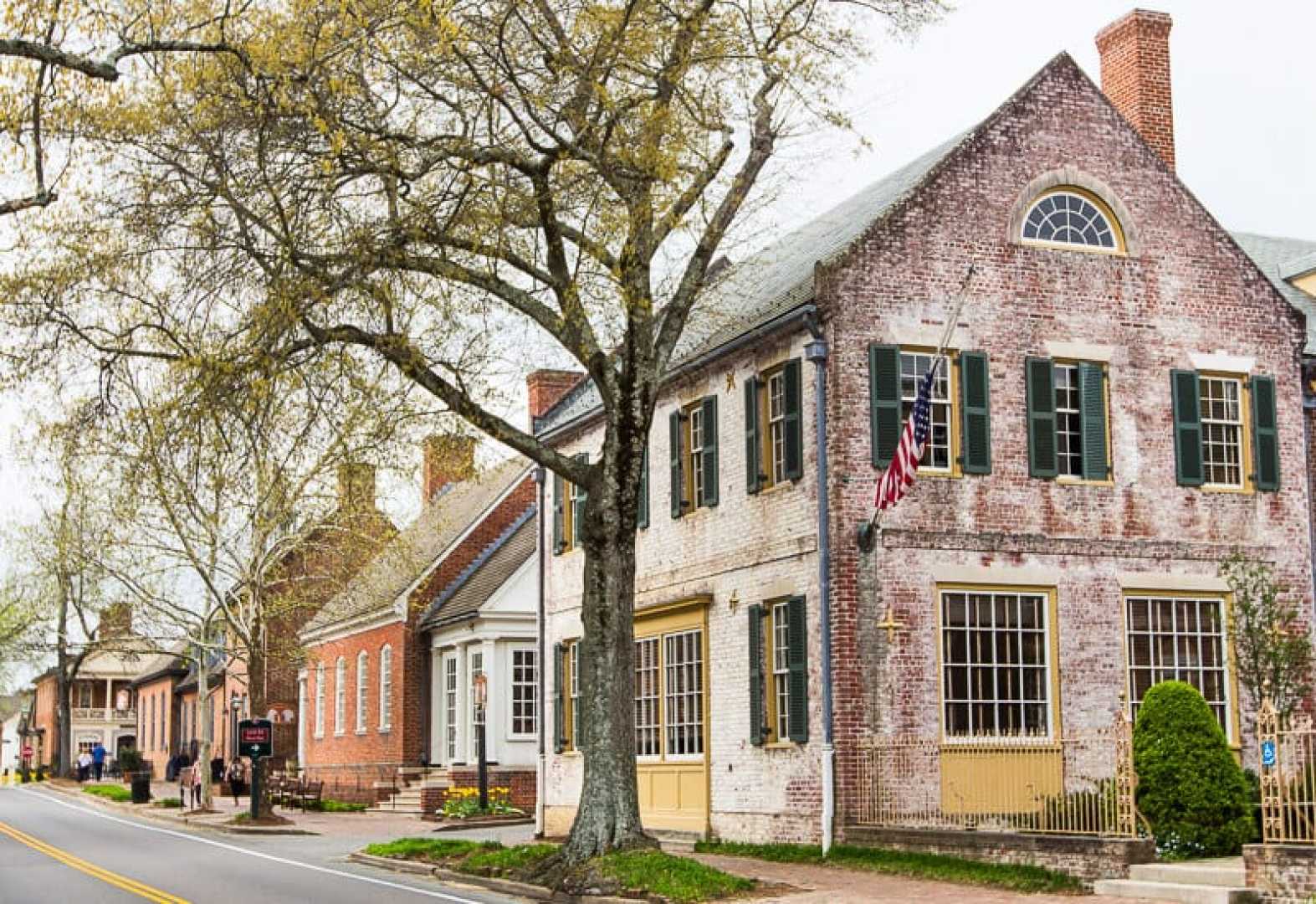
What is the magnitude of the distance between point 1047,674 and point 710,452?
19.4 ft

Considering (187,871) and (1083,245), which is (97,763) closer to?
(187,871)

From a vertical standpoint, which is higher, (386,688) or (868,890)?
(386,688)

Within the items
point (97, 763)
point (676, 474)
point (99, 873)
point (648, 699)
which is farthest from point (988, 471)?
point (97, 763)

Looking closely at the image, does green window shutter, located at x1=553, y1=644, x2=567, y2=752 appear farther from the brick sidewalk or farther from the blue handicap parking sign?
the blue handicap parking sign

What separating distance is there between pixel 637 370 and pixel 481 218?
2.52 m

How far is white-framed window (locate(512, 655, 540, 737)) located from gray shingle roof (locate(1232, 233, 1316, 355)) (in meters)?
17.2

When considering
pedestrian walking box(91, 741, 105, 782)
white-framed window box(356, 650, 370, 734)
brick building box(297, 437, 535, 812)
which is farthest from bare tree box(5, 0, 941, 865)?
pedestrian walking box(91, 741, 105, 782)

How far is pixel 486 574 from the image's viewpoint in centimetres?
4006

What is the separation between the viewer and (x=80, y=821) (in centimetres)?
3894

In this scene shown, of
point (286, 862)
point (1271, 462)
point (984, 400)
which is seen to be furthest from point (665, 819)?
point (1271, 462)

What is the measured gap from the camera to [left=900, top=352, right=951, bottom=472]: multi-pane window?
22.3m

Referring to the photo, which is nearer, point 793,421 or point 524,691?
point 793,421

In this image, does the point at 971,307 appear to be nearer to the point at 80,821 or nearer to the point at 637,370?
the point at 637,370

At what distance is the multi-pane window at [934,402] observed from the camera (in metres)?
22.3
